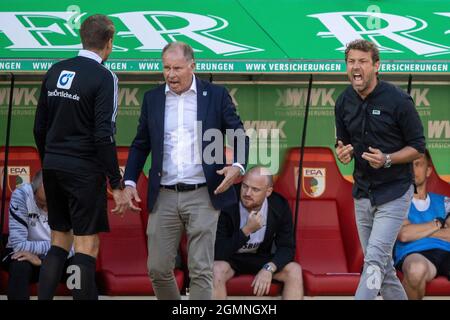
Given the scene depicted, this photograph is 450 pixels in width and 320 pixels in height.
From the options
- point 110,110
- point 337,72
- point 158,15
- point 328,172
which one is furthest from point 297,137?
point 110,110

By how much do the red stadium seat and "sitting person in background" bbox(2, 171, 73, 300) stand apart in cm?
161

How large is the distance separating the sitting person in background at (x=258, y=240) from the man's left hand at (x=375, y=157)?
1281 millimetres

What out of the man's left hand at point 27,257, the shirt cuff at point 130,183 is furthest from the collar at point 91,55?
the man's left hand at point 27,257

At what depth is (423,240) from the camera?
6.68 metres

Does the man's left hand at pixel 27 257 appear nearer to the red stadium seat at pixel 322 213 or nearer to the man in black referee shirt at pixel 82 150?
the man in black referee shirt at pixel 82 150

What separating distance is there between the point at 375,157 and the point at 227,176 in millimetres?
773

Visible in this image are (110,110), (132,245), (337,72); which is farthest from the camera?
(132,245)

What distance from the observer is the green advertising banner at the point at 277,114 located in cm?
707

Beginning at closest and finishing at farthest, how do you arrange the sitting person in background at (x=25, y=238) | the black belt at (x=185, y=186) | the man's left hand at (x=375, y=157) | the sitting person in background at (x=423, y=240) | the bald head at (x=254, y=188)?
the man's left hand at (x=375, y=157) < the black belt at (x=185, y=186) < the sitting person in background at (x=25, y=238) < the sitting person in background at (x=423, y=240) < the bald head at (x=254, y=188)

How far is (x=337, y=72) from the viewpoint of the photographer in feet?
21.3

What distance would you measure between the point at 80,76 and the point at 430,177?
276 centimetres

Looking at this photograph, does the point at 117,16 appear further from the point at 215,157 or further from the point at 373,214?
the point at 373,214

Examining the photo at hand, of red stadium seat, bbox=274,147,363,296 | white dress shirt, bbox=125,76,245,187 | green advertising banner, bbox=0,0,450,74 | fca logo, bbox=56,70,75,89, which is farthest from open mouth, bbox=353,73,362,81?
red stadium seat, bbox=274,147,363,296

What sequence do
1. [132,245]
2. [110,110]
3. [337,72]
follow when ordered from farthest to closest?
1. [132,245]
2. [337,72]
3. [110,110]
